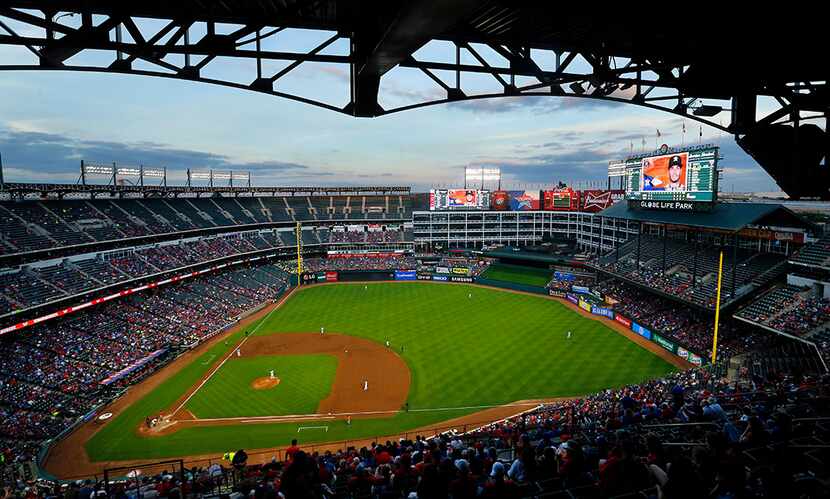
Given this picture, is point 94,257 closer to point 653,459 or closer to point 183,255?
point 183,255

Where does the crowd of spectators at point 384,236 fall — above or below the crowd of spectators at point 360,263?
above

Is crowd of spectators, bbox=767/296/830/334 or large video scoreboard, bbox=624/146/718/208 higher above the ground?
large video scoreboard, bbox=624/146/718/208

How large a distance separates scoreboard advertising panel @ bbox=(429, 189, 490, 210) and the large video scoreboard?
28629 millimetres

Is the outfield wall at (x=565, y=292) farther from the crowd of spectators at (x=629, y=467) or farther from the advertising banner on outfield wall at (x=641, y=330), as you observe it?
the crowd of spectators at (x=629, y=467)

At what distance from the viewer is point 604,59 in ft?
19.1

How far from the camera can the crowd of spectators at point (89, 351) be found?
72.5 feet

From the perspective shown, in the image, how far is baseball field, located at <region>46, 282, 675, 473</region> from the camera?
22.1m

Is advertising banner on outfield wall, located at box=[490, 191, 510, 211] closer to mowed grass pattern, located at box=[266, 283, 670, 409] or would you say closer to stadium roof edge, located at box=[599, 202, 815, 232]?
mowed grass pattern, located at box=[266, 283, 670, 409]

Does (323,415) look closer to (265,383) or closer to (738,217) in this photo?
(265,383)

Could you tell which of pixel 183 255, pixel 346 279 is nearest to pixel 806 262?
pixel 346 279

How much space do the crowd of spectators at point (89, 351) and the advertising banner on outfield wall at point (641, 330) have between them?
36.4 metres

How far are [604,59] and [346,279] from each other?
57042 millimetres

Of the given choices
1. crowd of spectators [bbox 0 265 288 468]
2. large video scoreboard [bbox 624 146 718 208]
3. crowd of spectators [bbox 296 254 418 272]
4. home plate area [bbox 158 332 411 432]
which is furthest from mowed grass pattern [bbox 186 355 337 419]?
large video scoreboard [bbox 624 146 718 208]

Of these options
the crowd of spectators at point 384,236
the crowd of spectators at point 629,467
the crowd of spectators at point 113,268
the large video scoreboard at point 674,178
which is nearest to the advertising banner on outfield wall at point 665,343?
the large video scoreboard at point 674,178
